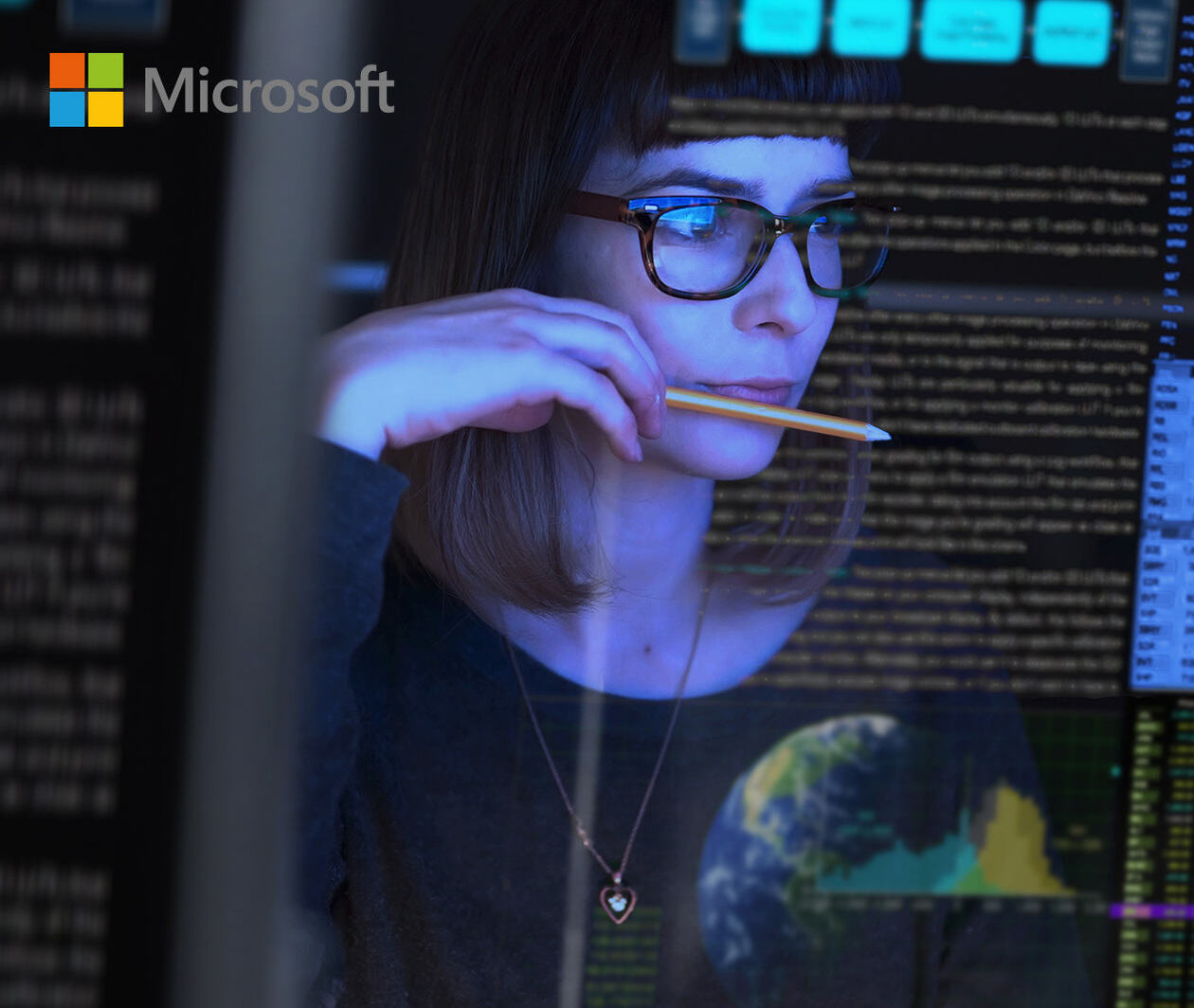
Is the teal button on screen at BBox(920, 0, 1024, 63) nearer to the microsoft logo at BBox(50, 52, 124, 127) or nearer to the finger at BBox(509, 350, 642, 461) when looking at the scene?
the finger at BBox(509, 350, 642, 461)

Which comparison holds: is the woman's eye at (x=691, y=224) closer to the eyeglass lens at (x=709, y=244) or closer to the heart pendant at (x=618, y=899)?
the eyeglass lens at (x=709, y=244)

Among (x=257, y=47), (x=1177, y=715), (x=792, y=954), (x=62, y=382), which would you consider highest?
(x=257, y=47)

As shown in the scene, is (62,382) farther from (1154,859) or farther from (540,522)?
(1154,859)

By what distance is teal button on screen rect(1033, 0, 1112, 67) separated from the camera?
54 centimetres

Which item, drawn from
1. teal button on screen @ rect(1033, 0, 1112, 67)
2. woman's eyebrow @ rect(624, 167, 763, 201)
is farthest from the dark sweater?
teal button on screen @ rect(1033, 0, 1112, 67)

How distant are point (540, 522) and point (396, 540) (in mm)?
70

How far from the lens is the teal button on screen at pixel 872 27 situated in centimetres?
52

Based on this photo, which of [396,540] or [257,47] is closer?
[257,47]

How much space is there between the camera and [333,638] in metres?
0.51

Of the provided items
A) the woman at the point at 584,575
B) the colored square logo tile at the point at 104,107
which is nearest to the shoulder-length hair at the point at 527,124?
the woman at the point at 584,575

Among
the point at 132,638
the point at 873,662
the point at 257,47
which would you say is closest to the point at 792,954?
the point at 873,662

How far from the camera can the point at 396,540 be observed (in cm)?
54

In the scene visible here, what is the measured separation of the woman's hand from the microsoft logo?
123mm

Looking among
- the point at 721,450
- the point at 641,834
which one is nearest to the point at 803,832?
the point at 641,834
